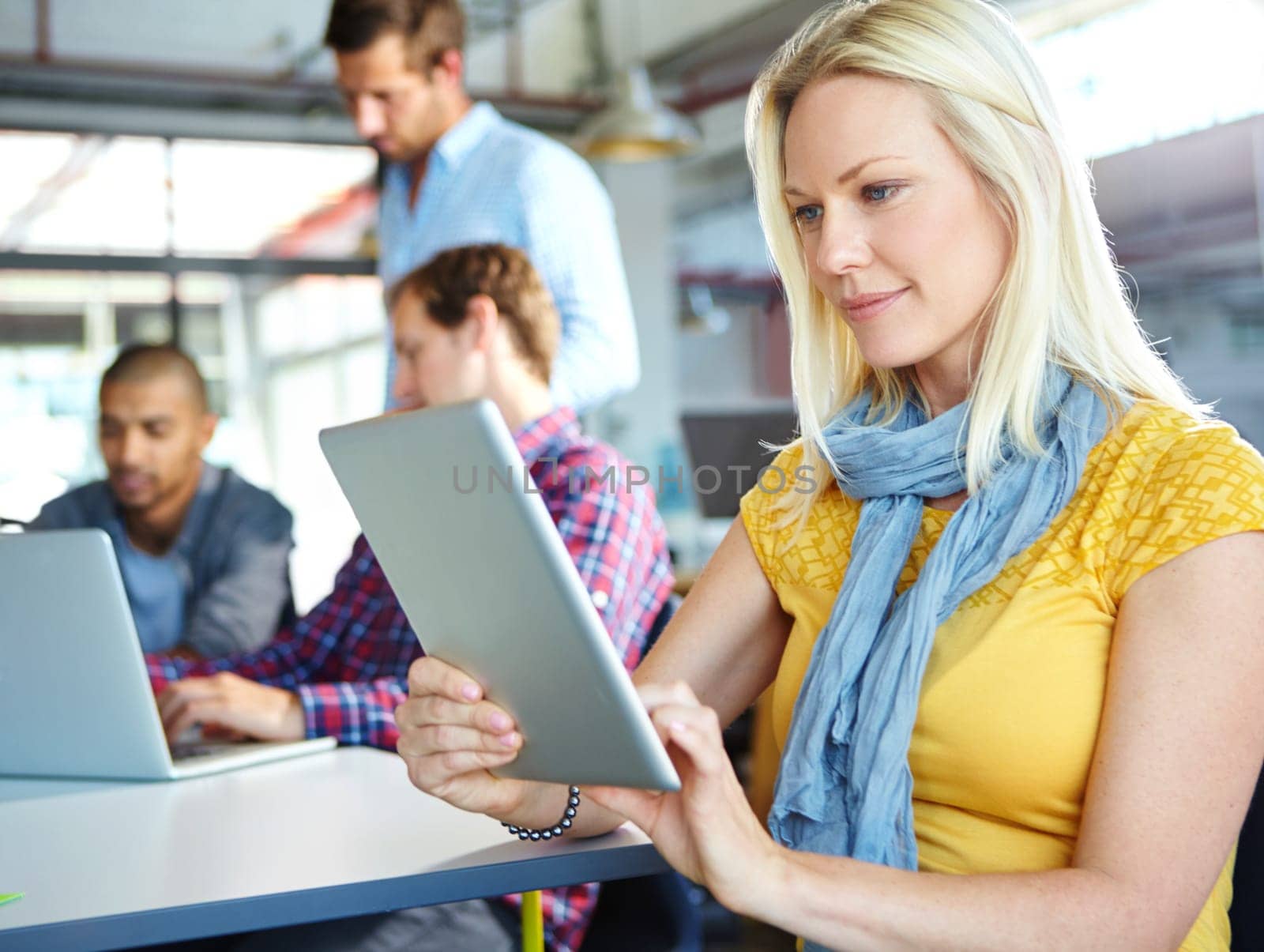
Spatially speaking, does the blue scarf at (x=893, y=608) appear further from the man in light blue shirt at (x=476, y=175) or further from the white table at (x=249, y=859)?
the man in light blue shirt at (x=476, y=175)

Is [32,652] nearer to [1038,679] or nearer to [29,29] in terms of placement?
[1038,679]

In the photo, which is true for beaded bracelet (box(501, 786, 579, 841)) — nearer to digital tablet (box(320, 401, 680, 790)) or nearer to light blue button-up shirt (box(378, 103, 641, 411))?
digital tablet (box(320, 401, 680, 790))

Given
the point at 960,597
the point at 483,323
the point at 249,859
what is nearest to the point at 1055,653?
the point at 960,597

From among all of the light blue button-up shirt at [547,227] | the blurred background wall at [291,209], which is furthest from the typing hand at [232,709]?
the blurred background wall at [291,209]

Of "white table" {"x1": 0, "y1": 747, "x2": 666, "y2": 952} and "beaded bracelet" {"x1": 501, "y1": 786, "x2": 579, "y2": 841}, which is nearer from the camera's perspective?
"white table" {"x1": 0, "y1": 747, "x2": 666, "y2": 952}

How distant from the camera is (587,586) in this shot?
5.49 ft

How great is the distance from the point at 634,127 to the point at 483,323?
3.72 m

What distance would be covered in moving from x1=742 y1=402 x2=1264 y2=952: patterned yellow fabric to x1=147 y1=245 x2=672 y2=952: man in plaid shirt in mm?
493

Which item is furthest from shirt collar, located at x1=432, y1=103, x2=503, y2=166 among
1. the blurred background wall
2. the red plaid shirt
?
the blurred background wall

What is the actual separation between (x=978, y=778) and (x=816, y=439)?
0.40 meters

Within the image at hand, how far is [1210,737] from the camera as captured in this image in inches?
37.6

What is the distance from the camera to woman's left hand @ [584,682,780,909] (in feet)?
2.94

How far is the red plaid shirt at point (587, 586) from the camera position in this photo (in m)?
1.63

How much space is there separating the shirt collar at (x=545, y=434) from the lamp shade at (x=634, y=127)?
385 cm
